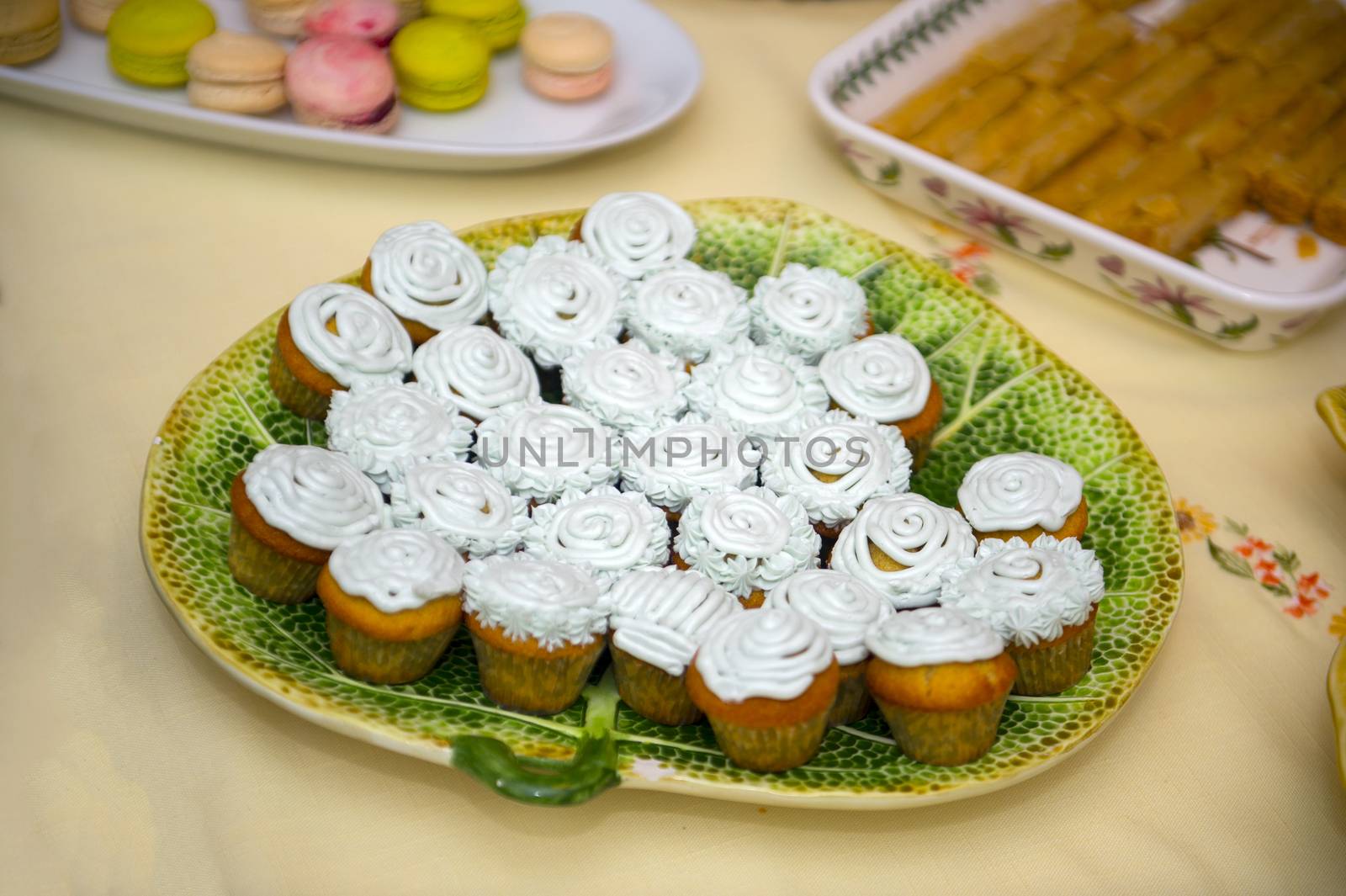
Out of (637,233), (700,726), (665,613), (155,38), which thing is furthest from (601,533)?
(155,38)

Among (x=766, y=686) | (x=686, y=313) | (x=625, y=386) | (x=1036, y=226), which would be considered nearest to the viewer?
(x=766, y=686)

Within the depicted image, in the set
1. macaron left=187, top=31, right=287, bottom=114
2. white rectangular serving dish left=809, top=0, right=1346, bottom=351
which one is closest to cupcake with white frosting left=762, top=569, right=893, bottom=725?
white rectangular serving dish left=809, top=0, right=1346, bottom=351

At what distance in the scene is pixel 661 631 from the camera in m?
1.34

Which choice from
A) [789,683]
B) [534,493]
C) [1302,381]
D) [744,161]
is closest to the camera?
[789,683]

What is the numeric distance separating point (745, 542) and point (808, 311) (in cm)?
45

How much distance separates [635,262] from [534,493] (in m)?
0.44

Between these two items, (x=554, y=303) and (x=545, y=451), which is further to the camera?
(x=554, y=303)

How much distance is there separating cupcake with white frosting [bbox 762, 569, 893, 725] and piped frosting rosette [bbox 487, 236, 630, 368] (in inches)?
18.8

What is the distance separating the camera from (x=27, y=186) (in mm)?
2062

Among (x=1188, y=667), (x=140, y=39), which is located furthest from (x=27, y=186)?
(x=1188, y=667)

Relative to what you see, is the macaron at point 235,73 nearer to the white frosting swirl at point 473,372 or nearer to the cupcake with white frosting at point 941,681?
the white frosting swirl at point 473,372

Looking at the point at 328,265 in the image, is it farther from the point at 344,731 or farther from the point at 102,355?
the point at 344,731

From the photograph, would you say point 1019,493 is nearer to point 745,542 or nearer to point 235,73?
point 745,542

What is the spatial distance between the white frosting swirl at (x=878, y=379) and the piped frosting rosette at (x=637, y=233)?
0.29m
